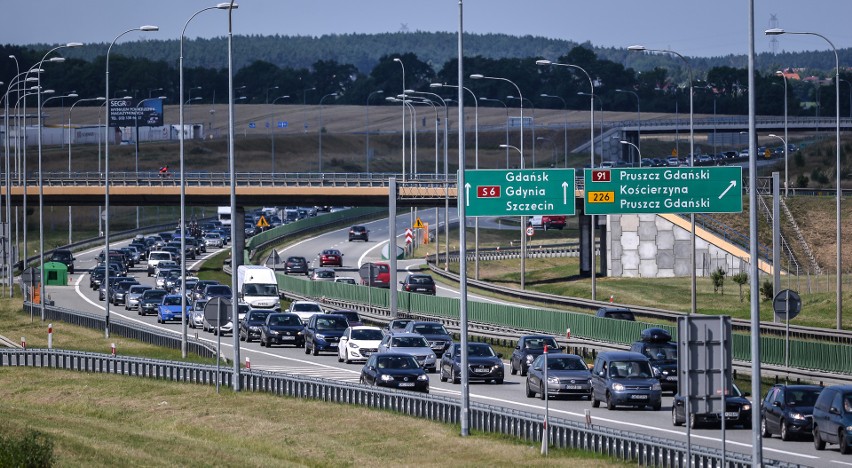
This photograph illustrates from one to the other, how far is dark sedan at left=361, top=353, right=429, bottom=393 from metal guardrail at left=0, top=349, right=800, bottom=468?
8.60ft

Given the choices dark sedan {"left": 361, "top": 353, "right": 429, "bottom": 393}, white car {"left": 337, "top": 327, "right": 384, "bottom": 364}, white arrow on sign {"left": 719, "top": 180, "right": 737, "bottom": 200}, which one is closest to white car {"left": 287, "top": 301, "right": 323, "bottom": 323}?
white car {"left": 337, "top": 327, "right": 384, "bottom": 364}

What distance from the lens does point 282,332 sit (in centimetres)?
5834

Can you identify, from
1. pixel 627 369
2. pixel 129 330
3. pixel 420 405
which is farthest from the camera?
pixel 129 330

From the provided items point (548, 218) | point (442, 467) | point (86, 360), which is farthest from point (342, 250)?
point (442, 467)

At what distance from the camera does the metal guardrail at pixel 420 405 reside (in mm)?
26433

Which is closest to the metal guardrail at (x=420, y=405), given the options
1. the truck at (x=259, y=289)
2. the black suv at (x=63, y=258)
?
the truck at (x=259, y=289)

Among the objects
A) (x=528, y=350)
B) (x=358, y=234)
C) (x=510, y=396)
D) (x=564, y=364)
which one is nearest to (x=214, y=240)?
(x=358, y=234)

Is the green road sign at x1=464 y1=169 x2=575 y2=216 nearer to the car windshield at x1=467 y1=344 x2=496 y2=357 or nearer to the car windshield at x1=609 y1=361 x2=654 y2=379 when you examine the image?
the car windshield at x1=467 y1=344 x2=496 y2=357

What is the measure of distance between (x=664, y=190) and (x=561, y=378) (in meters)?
15.4

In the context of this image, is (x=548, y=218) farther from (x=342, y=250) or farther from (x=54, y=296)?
(x=54, y=296)

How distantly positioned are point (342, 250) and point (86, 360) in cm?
7282

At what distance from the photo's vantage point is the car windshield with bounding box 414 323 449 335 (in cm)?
5512

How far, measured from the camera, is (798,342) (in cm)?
4516

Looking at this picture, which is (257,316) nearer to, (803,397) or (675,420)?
(675,420)
